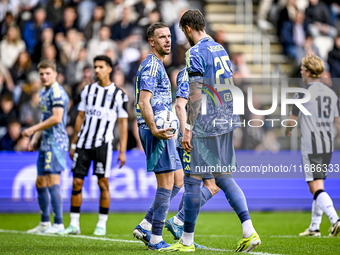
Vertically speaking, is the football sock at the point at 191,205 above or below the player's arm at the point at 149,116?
below

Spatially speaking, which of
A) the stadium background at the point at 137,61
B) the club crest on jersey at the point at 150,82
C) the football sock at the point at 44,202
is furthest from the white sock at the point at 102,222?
the stadium background at the point at 137,61

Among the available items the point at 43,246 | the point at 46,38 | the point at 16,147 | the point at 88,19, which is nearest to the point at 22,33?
the point at 46,38

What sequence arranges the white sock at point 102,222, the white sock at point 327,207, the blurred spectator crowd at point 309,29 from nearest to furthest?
the white sock at point 327,207, the white sock at point 102,222, the blurred spectator crowd at point 309,29

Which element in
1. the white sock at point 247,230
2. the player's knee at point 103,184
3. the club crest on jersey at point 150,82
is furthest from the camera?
the player's knee at point 103,184

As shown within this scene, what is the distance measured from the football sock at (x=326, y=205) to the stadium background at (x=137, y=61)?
275cm

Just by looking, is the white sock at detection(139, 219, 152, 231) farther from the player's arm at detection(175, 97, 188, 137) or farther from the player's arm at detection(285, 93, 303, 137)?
the player's arm at detection(285, 93, 303, 137)

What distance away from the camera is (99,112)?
23.4 feet

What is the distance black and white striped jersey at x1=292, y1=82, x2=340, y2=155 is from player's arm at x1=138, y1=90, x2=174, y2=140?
245 cm

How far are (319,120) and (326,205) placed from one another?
1076 millimetres

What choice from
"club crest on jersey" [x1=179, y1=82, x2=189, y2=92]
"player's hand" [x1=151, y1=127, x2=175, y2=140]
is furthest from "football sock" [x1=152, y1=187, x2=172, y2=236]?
"club crest on jersey" [x1=179, y1=82, x2=189, y2=92]

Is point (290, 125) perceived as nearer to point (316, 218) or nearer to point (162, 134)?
point (316, 218)

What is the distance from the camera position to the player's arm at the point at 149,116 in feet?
16.1

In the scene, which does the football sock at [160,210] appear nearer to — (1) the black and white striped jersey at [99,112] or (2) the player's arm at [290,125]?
(1) the black and white striped jersey at [99,112]

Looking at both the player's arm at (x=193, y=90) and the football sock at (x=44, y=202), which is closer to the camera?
the player's arm at (x=193, y=90)
